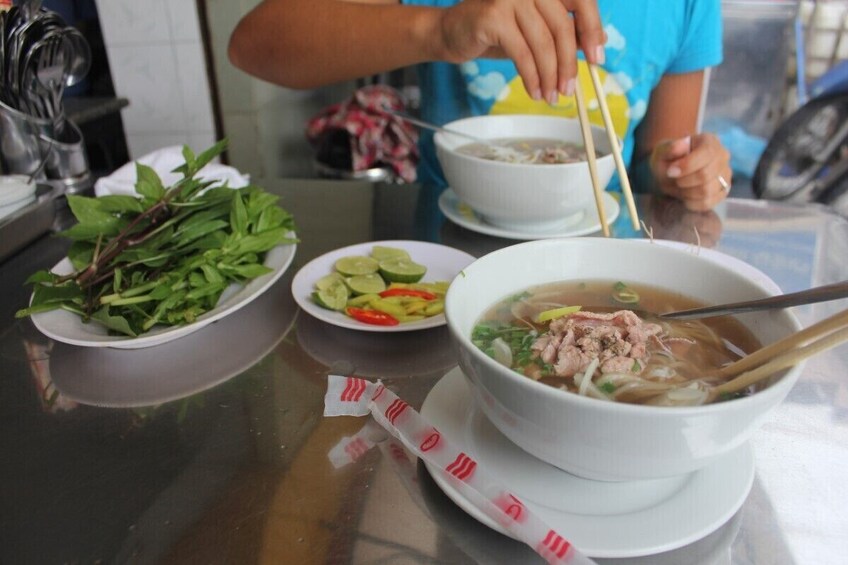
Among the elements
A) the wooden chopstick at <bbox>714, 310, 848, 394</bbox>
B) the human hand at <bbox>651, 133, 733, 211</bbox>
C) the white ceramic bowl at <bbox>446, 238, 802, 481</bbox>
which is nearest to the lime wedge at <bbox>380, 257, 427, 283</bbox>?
the white ceramic bowl at <bbox>446, 238, 802, 481</bbox>

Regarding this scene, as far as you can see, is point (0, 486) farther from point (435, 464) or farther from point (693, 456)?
point (693, 456)

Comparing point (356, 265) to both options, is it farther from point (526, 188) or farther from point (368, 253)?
point (526, 188)

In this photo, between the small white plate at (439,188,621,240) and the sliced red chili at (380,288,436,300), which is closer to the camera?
the sliced red chili at (380,288,436,300)

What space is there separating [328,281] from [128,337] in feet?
1.01

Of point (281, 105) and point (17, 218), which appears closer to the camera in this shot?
point (17, 218)

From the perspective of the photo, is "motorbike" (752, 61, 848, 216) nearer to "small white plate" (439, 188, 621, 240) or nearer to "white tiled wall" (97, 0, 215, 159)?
"small white plate" (439, 188, 621, 240)

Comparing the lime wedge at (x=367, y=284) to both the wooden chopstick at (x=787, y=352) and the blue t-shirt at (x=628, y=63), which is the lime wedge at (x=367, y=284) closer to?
the wooden chopstick at (x=787, y=352)

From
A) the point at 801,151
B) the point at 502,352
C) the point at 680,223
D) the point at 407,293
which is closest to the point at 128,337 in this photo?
the point at 407,293

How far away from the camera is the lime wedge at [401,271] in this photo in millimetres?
1029

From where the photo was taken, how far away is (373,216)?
142cm

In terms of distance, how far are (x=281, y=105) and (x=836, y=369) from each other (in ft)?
8.89

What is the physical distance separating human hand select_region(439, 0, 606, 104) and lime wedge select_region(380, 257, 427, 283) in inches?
16.1

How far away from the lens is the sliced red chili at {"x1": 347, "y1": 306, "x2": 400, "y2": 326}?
0.92 m

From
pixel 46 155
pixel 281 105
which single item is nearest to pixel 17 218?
pixel 46 155
